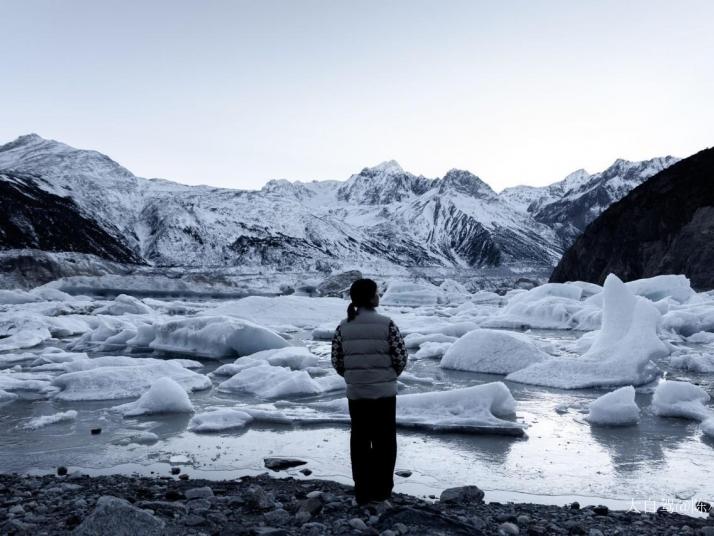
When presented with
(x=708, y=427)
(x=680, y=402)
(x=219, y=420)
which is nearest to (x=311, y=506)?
(x=219, y=420)

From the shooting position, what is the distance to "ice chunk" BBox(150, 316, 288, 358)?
1496 cm

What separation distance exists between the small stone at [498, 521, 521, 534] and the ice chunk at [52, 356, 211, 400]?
7308 millimetres

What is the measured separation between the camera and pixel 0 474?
A: 530cm

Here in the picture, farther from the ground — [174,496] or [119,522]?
[119,522]

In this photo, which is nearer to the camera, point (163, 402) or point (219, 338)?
point (163, 402)

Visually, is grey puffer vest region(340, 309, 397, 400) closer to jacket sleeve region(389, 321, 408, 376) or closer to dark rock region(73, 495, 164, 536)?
jacket sleeve region(389, 321, 408, 376)

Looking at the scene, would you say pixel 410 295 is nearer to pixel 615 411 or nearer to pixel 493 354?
pixel 493 354

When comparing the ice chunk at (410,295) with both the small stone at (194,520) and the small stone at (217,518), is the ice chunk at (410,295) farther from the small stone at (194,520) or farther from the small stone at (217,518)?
the small stone at (194,520)

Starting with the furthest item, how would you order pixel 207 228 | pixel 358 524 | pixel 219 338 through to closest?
pixel 207 228 → pixel 219 338 → pixel 358 524

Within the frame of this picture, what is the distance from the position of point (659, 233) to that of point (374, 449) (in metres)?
54.1

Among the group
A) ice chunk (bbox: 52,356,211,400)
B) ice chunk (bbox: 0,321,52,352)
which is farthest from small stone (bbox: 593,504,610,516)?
ice chunk (bbox: 0,321,52,352)

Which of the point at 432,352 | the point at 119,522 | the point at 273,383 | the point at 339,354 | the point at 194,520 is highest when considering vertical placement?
the point at 339,354

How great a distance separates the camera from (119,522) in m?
3.44

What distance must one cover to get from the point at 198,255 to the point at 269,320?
92.6 meters
